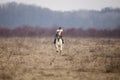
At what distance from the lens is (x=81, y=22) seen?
66.2 meters

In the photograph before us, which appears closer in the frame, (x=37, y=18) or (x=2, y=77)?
(x=2, y=77)

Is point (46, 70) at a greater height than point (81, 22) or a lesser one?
lesser

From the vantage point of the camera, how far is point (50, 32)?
56.5m

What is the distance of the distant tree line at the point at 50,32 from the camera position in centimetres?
5334

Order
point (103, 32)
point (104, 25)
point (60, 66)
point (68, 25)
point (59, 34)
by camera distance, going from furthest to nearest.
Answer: point (68, 25) → point (104, 25) → point (103, 32) → point (59, 34) → point (60, 66)

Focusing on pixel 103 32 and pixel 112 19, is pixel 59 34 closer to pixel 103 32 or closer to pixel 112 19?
pixel 103 32

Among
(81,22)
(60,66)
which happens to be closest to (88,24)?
(81,22)

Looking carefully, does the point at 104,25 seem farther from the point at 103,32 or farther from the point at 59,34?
the point at 59,34

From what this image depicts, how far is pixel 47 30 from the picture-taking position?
57.2 metres

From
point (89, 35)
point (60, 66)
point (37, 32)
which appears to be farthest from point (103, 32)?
point (60, 66)

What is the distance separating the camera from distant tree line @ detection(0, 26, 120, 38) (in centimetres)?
5334

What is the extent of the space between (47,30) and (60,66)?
44598 millimetres

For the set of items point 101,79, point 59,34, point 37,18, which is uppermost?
point 37,18

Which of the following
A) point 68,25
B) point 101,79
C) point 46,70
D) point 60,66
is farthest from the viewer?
point 68,25
